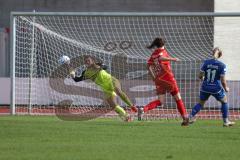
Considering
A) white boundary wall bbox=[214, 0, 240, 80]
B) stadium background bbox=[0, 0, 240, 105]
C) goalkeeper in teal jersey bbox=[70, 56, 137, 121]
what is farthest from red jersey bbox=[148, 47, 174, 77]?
stadium background bbox=[0, 0, 240, 105]

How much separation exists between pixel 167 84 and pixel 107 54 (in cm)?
854

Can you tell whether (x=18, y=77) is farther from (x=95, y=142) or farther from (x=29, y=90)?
(x=95, y=142)

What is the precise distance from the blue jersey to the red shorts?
34.7 inches

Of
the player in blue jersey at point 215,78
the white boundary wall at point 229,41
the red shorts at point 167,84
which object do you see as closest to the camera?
the player in blue jersey at point 215,78

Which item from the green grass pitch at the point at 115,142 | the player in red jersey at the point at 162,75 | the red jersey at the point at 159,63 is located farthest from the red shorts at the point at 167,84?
the green grass pitch at the point at 115,142

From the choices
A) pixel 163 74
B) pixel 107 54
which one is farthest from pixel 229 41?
pixel 163 74

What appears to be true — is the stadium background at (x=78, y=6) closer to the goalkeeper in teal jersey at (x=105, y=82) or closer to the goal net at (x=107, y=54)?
the goal net at (x=107, y=54)

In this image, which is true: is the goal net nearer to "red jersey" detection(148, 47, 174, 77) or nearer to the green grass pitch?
"red jersey" detection(148, 47, 174, 77)

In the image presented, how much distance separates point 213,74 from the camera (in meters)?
18.8

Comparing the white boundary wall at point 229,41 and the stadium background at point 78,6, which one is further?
the stadium background at point 78,6

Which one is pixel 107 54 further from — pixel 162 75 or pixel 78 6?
pixel 78 6

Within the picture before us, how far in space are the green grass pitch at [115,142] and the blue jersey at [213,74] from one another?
89cm

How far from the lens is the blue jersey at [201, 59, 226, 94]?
18.8m

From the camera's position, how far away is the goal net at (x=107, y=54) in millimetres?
24969
